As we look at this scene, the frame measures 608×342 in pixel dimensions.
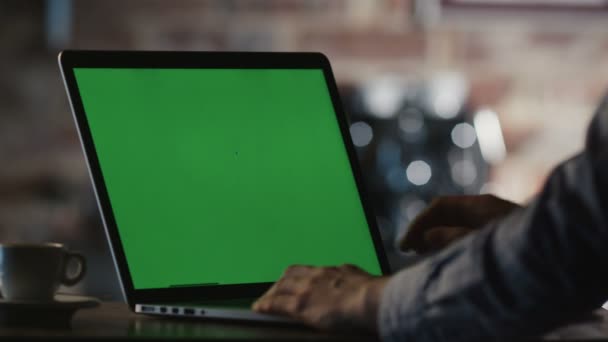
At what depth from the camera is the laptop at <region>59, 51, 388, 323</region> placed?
3.15 ft

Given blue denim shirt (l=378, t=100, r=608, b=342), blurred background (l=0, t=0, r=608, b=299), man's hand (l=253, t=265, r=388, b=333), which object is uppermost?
blue denim shirt (l=378, t=100, r=608, b=342)

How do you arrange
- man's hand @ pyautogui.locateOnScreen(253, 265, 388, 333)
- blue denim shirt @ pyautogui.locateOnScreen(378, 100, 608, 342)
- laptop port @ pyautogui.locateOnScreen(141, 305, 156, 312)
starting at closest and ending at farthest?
blue denim shirt @ pyautogui.locateOnScreen(378, 100, 608, 342), man's hand @ pyautogui.locateOnScreen(253, 265, 388, 333), laptop port @ pyautogui.locateOnScreen(141, 305, 156, 312)

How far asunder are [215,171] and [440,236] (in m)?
0.23

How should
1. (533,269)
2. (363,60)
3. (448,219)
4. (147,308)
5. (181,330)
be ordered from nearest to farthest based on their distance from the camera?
1. (533,269)
2. (181,330)
3. (147,308)
4. (448,219)
5. (363,60)

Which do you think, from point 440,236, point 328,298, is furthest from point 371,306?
point 440,236

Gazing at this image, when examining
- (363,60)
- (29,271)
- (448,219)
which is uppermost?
(29,271)

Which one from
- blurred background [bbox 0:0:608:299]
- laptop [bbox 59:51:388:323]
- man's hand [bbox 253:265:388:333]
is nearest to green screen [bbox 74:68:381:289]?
laptop [bbox 59:51:388:323]

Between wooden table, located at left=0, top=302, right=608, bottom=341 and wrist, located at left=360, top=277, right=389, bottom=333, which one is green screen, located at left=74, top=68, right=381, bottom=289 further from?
wrist, located at left=360, top=277, right=389, bottom=333

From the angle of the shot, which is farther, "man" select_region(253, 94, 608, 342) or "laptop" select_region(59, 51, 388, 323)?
"laptop" select_region(59, 51, 388, 323)

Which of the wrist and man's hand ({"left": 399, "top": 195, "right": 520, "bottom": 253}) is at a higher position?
the wrist

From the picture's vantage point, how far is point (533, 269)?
0.67 meters

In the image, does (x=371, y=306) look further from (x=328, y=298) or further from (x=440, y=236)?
(x=440, y=236)

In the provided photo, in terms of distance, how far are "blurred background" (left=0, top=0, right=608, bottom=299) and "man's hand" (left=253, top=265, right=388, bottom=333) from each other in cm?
225

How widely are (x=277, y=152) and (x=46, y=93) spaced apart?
2.24 meters
